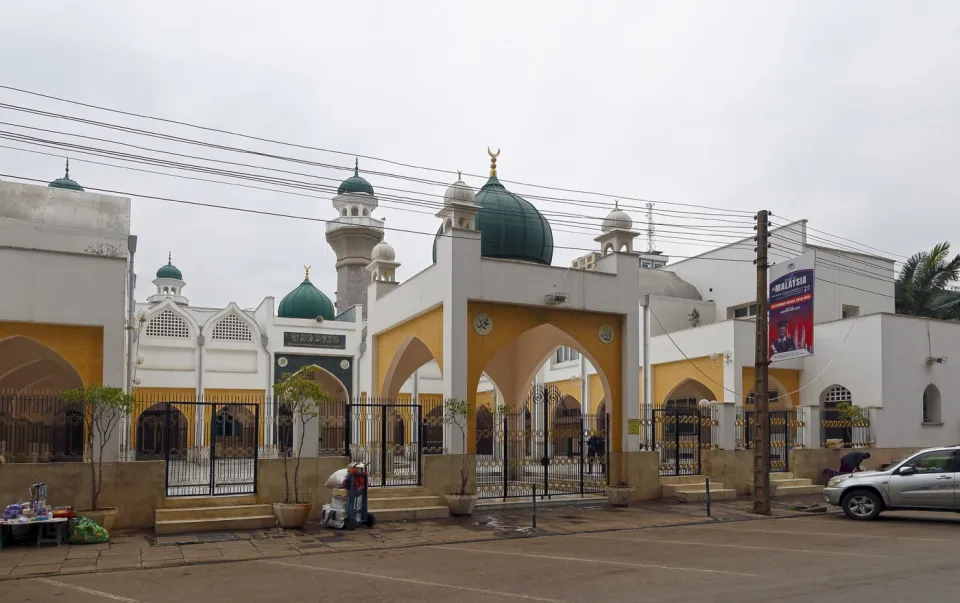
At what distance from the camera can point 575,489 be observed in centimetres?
1934

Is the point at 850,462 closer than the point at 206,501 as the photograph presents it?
No

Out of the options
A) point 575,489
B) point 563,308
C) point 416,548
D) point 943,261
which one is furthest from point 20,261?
point 943,261

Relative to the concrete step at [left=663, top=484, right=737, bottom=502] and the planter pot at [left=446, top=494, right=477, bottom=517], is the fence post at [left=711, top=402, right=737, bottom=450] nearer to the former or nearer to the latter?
the concrete step at [left=663, top=484, right=737, bottom=502]

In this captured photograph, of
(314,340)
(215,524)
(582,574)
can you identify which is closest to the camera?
(582,574)

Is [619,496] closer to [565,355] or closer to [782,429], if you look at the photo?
[782,429]

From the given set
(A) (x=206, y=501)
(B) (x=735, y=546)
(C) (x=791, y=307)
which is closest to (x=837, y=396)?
(C) (x=791, y=307)

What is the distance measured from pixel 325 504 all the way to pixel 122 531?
332 centimetres

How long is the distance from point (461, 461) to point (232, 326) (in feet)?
62.8

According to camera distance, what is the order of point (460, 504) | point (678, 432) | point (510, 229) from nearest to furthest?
1. point (460, 504)
2. point (678, 432)
3. point (510, 229)

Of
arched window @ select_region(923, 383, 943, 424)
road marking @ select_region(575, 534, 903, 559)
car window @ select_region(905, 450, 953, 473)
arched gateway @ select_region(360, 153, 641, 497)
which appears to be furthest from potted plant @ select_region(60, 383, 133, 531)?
arched window @ select_region(923, 383, 943, 424)

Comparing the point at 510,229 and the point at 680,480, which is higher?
the point at 510,229

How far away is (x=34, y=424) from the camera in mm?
14656

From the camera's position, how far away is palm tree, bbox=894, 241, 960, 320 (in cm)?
3288

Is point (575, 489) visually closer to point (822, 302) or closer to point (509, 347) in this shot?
point (509, 347)
